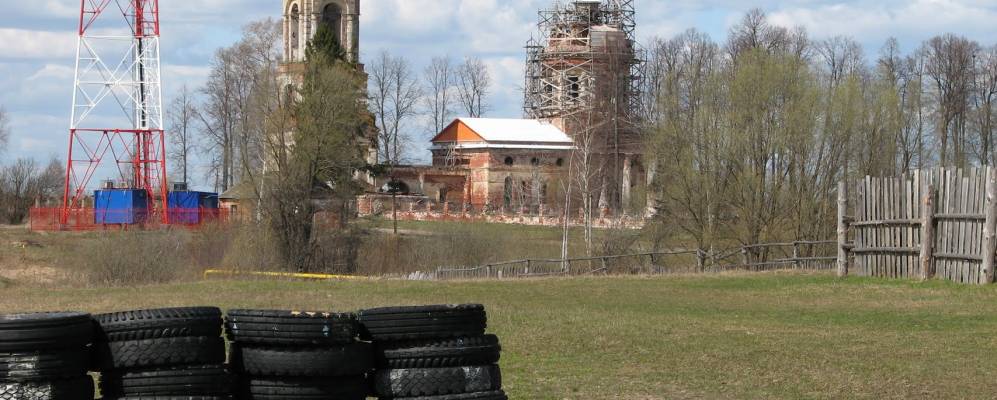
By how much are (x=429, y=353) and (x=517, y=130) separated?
3393 inches

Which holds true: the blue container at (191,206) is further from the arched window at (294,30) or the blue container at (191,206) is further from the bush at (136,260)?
the arched window at (294,30)

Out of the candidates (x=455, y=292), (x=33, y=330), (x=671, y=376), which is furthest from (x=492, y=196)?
(x=33, y=330)

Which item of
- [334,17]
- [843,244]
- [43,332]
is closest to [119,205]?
[334,17]

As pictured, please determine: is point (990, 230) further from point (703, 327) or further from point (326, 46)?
point (326, 46)

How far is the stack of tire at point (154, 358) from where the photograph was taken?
11.0m

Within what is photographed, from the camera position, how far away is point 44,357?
10781 mm

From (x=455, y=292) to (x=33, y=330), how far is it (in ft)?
67.7

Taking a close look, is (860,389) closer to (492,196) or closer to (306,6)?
(306,6)

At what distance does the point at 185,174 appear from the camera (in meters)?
104

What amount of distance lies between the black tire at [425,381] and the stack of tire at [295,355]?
25 centimetres

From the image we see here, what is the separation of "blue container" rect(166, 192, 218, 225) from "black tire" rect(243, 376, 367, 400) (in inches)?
2011

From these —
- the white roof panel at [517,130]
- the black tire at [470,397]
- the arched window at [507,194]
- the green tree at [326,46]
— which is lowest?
the black tire at [470,397]

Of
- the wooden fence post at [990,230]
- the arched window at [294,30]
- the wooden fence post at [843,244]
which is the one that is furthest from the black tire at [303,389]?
the arched window at [294,30]

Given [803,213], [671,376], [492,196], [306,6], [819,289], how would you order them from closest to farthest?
[671,376] → [819,289] → [803,213] → [306,6] → [492,196]
